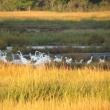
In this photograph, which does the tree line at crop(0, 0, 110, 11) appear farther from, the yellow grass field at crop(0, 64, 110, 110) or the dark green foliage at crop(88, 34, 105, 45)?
the yellow grass field at crop(0, 64, 110, 110)

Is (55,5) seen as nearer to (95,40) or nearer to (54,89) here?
(95,40)

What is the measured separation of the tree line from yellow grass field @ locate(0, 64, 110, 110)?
2103 inches

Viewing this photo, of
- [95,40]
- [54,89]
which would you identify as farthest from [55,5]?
[54,89]

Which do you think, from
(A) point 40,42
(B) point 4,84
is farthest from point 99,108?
(A) point 40,42

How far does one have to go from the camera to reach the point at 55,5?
69.2 metres

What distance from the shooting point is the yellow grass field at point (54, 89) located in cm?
933

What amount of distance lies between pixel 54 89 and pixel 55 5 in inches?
2300

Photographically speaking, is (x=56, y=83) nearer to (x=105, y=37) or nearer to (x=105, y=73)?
(x=105, y=73)

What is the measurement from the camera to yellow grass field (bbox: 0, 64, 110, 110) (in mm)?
9328

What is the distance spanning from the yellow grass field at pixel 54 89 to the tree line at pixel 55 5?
175 ft

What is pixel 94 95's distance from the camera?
34.6 ft

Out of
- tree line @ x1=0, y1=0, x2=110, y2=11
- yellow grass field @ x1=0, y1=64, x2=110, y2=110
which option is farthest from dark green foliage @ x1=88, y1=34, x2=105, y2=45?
tree line @ x1=0, y1=0, x2=110, y2=11

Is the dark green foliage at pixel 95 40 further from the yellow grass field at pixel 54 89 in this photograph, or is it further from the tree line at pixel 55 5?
the tree line at pixel 55 5

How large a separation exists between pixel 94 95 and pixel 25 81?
1540 millimetres
